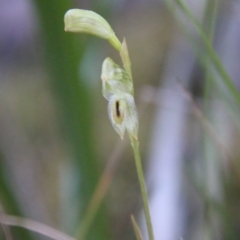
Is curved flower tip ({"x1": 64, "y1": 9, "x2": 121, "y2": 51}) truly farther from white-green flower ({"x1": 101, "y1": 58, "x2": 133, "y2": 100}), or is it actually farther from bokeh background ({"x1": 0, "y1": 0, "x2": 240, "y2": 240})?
bokeh background ({"x1": 0, "y1": 0, "x2": 240, "y2": 240})

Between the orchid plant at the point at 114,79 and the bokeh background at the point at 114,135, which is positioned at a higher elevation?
the bokeh background at the point at 114,135

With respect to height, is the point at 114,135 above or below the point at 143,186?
above

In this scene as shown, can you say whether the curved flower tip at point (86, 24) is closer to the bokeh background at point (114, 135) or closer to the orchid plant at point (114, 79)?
the orchid plant at point (114, 79)

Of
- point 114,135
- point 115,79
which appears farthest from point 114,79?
point 114,135

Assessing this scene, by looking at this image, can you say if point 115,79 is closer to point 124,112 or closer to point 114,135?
point 124,112

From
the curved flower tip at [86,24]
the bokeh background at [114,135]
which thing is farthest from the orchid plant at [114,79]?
the bokeh background at [114,135]

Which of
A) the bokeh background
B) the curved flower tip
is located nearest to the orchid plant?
the curved flower tip

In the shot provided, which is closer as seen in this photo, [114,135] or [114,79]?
[114,79]
